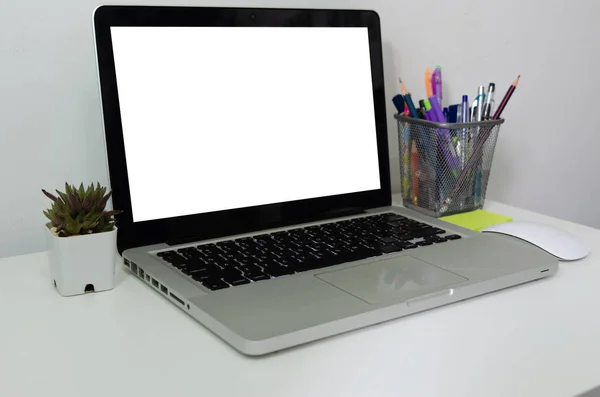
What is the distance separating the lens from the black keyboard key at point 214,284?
63cm

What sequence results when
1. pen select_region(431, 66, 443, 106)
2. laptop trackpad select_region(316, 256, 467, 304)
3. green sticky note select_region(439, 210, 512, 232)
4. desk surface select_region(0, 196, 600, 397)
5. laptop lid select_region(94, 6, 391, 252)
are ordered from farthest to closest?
pen select_region(431, 66, 443, 106) < green sticky note select_region(439, 210, 512, 232) < laptop lid select_region(94, 6, 391, 252) < laptop trackpad select_region(316, 256, 467, 304) < desk surface select_region(0, 196, 600, 397)

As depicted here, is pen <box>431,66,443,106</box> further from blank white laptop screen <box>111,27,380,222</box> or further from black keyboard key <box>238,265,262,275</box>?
black keyboard key <box>238,265,262,275</box>

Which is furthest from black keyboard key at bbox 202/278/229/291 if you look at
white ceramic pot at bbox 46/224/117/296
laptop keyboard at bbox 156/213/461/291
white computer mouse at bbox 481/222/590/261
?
white computer mouse at bbox 481/222/590/261

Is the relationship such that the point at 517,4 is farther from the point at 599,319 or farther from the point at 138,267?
the point at 138,267

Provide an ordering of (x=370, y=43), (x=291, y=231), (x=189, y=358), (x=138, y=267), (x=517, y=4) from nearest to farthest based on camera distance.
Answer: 1. (x=189, y=358)
2. (x=138, y=267)
3. (x=291, y=231)
4. (x=370, y=43)
5. (x=517, y=4)

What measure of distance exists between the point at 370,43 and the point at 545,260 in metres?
0.40

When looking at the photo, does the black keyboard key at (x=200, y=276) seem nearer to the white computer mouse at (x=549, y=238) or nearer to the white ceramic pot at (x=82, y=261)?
the white ceramic pot at (x=82, y=261)

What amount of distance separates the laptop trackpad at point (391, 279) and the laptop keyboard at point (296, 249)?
0.03 m

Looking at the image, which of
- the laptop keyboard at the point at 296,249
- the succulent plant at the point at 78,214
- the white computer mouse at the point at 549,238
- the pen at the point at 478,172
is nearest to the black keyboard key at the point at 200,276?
the laptop keyboard at the point at 296,249

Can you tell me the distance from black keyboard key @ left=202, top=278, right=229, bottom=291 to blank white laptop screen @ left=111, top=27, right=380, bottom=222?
15 cm

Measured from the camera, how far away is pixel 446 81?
45.4 inches

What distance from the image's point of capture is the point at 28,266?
30.0 inches

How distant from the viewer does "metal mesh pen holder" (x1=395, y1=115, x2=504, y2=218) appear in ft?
3.03

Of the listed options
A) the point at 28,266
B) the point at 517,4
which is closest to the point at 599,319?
the point at 28,266
